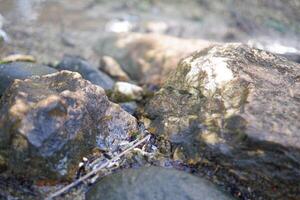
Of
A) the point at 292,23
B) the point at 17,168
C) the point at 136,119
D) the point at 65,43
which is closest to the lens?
the point at 17,168

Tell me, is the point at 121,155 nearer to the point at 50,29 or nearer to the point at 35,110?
the point at 35,110

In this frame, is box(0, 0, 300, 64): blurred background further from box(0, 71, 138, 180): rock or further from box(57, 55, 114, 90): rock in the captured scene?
box(0, 71, 138, 180): rock

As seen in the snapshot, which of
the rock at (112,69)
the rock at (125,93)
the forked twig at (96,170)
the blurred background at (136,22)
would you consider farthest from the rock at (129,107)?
the blurred background at (136,22)

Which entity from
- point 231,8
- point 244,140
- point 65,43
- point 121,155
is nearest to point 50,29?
point 65,43

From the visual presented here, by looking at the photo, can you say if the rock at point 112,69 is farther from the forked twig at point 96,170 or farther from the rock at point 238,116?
the forked twig at point 96,170

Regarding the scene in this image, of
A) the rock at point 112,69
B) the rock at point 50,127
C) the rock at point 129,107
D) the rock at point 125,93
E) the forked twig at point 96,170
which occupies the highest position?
the rock at point 50,127

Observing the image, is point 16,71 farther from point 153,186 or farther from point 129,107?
point 153,186

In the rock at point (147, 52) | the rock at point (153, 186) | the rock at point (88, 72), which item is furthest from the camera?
the rock at point (147, 52)

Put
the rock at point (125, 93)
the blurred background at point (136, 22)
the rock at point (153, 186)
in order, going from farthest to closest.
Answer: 1. the blurred background at point (136, 22)
2. the rock at point (125, 93)
3. the rock at point (153, 186)
